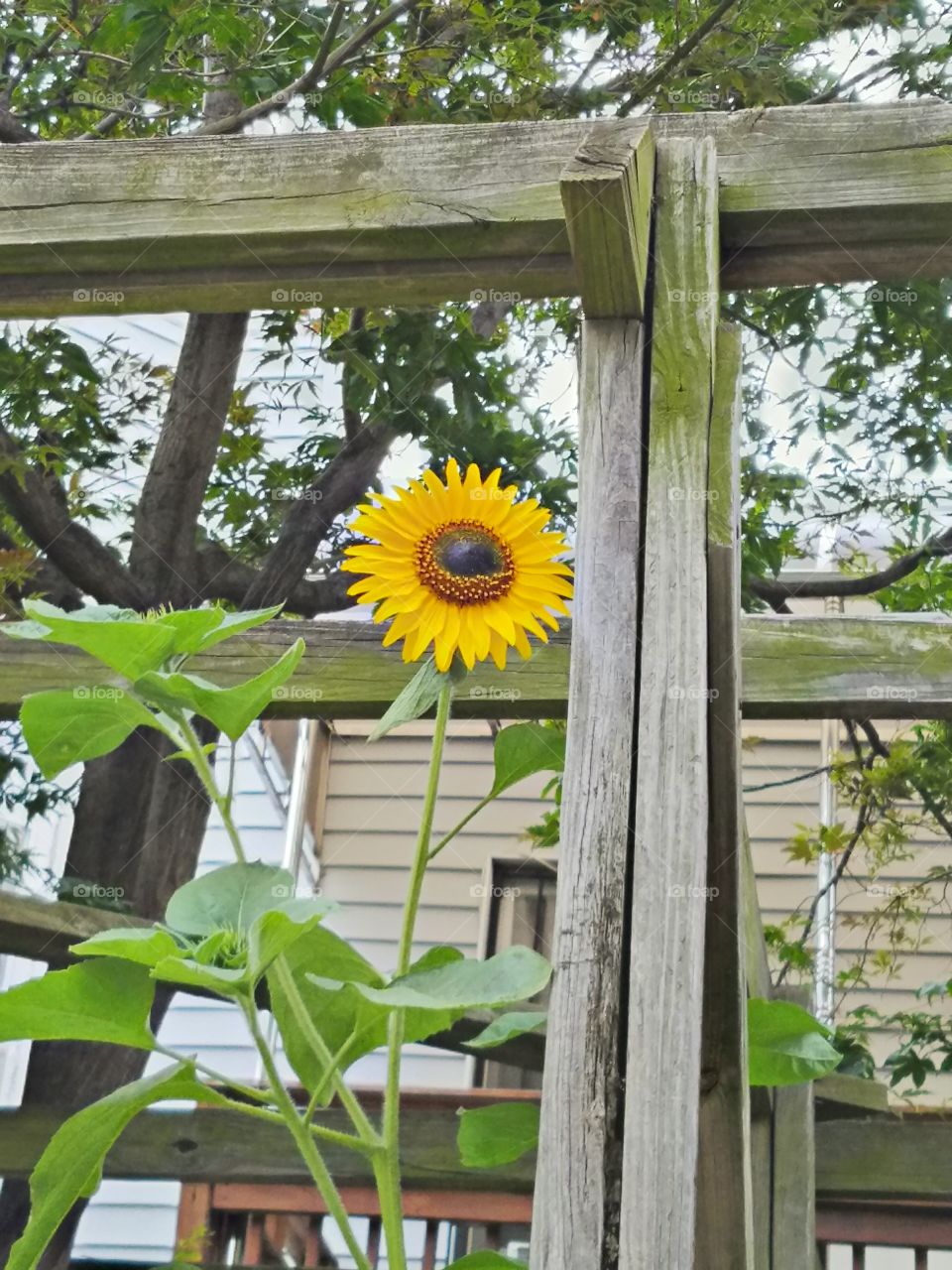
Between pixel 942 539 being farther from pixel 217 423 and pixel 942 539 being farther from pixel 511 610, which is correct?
pixel 511 610

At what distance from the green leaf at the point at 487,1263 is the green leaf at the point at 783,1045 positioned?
0.35 m

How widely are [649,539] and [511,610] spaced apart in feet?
0.41

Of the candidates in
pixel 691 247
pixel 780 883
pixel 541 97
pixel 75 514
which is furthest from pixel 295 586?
pixel 780 883

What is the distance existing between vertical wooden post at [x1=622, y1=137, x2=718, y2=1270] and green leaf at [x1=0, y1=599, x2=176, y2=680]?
0.35m

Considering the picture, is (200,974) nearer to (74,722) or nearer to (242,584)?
(74,722)

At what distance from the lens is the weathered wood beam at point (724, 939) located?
1.14m

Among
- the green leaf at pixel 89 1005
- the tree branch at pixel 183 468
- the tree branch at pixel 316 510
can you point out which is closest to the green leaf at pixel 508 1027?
the green leaf at pixel 89 1005

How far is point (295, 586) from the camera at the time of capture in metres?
3.50

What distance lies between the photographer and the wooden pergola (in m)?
0.98
